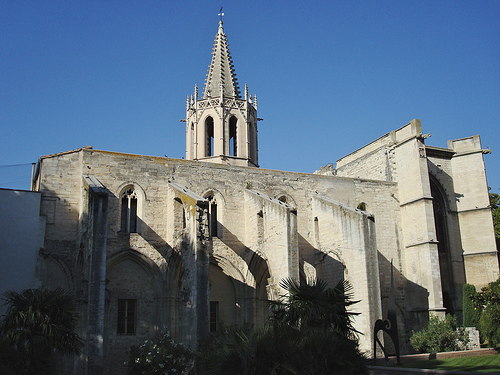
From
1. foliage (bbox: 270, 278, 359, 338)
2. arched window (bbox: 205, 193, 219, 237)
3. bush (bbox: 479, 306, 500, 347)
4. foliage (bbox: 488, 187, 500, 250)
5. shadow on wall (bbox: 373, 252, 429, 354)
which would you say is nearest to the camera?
foliage (bbox: 270, 278, 359, 338)

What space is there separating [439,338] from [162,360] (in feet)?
40.5

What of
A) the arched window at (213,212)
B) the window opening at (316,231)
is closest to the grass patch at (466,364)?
the window opening at (316,231)

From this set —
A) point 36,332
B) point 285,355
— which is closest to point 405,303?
point 285,355

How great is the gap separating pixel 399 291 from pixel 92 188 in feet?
50.8

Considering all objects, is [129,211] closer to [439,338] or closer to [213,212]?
[213,212]

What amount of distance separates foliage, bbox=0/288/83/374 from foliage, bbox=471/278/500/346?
16.2 meters

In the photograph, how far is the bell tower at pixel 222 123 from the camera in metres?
29.6

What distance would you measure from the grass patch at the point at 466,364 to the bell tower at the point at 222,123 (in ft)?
49.1

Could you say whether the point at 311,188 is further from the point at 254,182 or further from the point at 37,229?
the point at 37,229

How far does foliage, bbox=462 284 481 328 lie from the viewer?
24.2 meters


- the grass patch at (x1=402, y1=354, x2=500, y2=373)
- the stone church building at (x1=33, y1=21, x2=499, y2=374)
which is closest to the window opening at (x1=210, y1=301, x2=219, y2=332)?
the stone church building at (x1=33, y1=21, x2=499, y2=374)

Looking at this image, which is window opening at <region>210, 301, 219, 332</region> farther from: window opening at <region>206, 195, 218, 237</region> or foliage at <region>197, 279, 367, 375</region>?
foliage at <region>197, 279, 367, 375</region>

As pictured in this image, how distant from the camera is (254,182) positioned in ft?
79.2

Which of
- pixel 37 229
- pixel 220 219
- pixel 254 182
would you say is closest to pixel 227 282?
pixel 220 219
